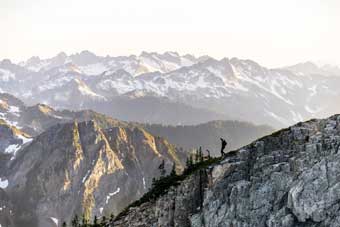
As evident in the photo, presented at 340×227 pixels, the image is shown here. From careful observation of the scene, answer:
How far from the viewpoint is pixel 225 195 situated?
106688mm

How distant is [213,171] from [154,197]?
93.7 feet

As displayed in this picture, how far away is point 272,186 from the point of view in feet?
330

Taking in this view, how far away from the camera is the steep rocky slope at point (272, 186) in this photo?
304 feet

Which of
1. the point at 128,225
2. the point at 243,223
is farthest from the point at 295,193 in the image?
the point at 128,225

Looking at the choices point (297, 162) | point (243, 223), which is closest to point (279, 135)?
point (297, 162)

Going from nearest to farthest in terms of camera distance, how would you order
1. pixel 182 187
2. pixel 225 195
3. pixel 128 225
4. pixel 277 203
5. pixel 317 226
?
pixel 317 226
pixel 277 203
pixel 225 195
pixel 182 187
pixel 128 225

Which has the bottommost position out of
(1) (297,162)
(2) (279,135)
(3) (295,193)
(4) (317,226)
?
(4) (317,226)

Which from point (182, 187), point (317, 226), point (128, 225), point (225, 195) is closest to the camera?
point (317, 226)

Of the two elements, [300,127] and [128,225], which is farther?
[128,225]

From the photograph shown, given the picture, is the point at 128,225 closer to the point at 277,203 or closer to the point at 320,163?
the point at 277,203

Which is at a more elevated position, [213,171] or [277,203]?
[213,171]

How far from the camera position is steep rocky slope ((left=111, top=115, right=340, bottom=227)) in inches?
3647

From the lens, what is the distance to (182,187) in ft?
394

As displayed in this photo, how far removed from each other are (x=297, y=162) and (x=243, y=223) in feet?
49.4
